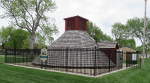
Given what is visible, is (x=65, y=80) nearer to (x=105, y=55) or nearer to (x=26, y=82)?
(x=26, y=82)

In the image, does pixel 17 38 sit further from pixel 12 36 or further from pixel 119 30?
pixel 119 30

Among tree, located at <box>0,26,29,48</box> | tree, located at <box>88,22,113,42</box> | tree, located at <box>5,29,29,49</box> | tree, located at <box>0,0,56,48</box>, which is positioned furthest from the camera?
tree, located at <box>88,22,113,42</box>

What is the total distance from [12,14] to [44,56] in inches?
766

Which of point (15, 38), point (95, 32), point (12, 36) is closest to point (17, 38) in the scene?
point (15, 38)

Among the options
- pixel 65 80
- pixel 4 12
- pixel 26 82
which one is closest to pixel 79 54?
pixel 65 80

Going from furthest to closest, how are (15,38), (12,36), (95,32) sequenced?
(15,38)
(95,32)
(12,36)

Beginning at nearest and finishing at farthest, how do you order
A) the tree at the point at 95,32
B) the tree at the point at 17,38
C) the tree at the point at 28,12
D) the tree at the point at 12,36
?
1. the tree at the point at 28,12
2. the tree at the point at 17,38
3. the tree at the point at 12,36
4. the tree at the point at 95,32

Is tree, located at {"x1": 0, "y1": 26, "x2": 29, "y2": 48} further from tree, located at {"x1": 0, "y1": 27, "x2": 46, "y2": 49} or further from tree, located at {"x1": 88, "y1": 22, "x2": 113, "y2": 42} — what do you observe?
tree, located at {"x1": 88, "y1": 22, "x2": 113, "y2": 42}

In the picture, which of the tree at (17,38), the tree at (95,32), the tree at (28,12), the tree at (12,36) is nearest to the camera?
the tree at (28,12)

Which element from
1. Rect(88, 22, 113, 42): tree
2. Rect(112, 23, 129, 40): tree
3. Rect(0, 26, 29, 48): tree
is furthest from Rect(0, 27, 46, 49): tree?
Rect(112, 23, 129, 40): tree

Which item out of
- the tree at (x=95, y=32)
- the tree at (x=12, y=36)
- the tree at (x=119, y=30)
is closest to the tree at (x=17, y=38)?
the tree at (x=12, y=36)

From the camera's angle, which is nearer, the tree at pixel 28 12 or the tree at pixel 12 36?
the tree at pixel 28 12

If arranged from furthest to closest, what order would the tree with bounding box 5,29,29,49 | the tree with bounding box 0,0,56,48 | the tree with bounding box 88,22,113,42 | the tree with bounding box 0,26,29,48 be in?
the tree with bounding box 88,22,113,42, the tree with bounding box 0,26,29,48, the tree with bounding box 5,29,29,49, the tree with bounding box 0,0,56,48

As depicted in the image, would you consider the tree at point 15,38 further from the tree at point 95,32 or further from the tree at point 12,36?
the tree at point 95,32
